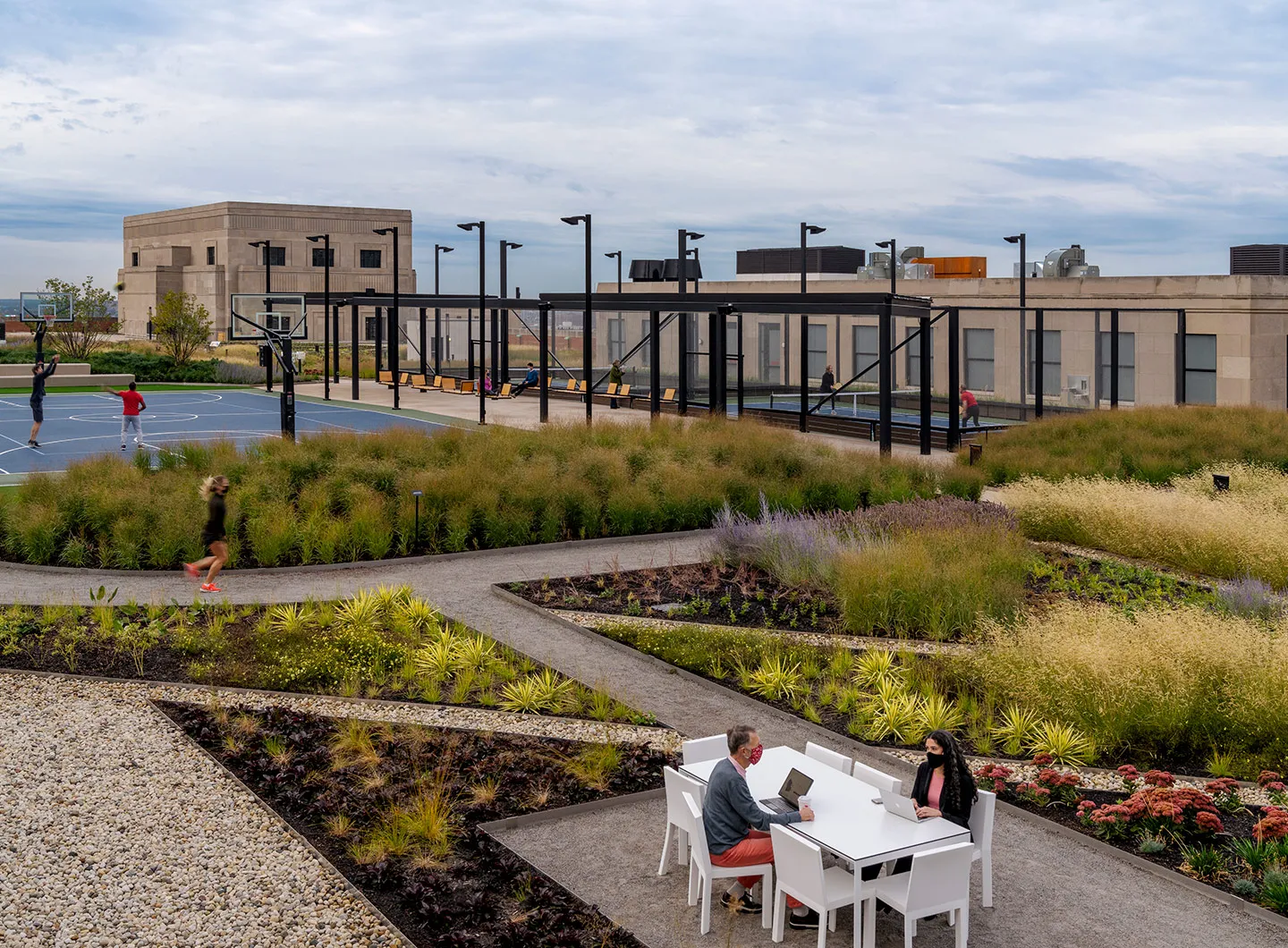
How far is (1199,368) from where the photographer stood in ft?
134

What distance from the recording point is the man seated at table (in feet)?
24.3

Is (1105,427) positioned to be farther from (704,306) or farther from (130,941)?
(130,941)

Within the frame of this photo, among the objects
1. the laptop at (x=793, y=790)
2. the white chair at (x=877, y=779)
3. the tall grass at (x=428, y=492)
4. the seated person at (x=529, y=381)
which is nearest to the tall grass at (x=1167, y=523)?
the tall grass at (x=428, y=492)

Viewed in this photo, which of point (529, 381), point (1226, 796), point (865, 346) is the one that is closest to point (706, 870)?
point (1226, 796)

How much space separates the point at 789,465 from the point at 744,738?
15264 millimetres

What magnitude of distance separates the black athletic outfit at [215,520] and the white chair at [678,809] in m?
9.23

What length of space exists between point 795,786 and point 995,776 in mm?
2296

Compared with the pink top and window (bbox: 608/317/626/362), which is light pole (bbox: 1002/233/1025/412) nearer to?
window (bbox: 608/317/626/362)

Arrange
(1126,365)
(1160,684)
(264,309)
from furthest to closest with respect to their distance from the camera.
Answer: (264,309)
(1126,365)
(1160,684)

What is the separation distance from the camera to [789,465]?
2255 cm

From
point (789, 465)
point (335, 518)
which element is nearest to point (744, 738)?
point (335, 518)

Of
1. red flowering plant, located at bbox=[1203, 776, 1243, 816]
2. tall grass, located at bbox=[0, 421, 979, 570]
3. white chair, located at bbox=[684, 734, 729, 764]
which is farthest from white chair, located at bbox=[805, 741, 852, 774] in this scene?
tall grass, located at bbox=[0, 421, 979, 570]

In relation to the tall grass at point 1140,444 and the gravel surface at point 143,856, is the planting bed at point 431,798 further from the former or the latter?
the tall grass at point 1140,444

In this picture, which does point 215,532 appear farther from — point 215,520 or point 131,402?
point 131,402
